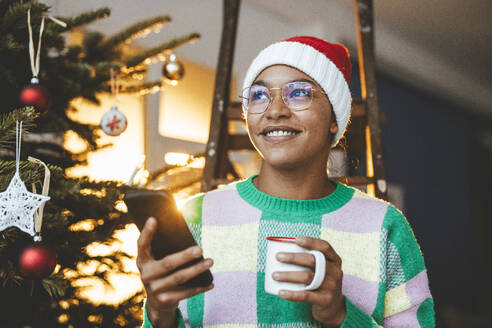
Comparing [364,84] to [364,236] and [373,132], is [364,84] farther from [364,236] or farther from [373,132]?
[364,236]

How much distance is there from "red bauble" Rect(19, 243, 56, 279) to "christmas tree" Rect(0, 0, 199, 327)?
0.05 ft

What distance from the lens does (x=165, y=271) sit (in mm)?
600

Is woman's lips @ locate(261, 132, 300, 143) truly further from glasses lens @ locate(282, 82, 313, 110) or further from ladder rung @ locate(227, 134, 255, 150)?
ladder rung @ locate(227, 134, 255, 150)

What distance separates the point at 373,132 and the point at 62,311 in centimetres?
98

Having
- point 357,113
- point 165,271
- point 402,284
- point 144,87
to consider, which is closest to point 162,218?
point 165,271

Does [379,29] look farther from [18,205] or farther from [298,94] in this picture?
[18,205]

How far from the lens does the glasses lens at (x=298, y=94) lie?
0.87m

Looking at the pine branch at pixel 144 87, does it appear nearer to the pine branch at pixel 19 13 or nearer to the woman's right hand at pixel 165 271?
the pine branch at pixel 19 13

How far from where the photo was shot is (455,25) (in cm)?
354

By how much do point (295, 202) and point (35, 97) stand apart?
0.55 metres

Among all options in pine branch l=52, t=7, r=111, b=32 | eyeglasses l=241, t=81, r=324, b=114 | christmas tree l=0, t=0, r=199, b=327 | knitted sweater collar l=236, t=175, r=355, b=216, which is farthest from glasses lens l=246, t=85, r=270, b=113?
pine branch l=52, t=7, r=111, b=32

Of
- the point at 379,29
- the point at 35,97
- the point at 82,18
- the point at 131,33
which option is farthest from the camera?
the point at 379,29

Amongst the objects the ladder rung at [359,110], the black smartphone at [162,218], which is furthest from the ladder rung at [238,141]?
the black smartphone at [162,218]

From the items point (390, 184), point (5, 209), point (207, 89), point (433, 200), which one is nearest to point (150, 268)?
point (5, 209)
